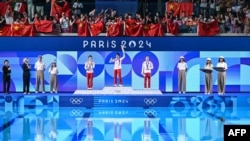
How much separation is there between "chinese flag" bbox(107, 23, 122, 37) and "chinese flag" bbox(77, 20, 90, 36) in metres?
0.93

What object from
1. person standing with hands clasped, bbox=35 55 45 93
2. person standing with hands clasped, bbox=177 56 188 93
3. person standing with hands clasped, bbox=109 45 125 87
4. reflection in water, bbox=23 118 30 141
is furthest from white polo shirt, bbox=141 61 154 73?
reflection in water, bbox=23 118 30 141

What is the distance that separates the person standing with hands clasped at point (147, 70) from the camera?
19953mm

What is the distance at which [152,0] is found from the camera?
70.3 feet

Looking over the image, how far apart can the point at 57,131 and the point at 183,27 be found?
32.0 feet

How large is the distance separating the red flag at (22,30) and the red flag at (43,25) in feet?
0.94

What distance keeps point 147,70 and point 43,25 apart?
4.78 meters

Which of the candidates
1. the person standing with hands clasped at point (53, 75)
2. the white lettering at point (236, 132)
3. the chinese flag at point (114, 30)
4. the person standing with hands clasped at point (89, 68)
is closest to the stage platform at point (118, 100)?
the person standing with hands clasped at point (53, 75)

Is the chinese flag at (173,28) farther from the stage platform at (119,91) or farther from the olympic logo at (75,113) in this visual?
the olympic logo at (75,113)

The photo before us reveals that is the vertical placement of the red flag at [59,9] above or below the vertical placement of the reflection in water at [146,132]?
above

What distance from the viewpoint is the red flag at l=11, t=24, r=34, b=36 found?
19859mm

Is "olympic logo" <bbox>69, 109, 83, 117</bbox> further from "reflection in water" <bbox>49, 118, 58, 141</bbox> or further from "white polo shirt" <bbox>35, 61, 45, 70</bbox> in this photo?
"white polo shirt" <bbox>35, 61, 45, 70</bbox>

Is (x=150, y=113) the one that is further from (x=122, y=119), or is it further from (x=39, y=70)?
(x=39, y=70)

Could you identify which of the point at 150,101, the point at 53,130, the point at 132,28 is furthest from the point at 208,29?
the point at 53,130

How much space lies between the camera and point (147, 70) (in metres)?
20.0
